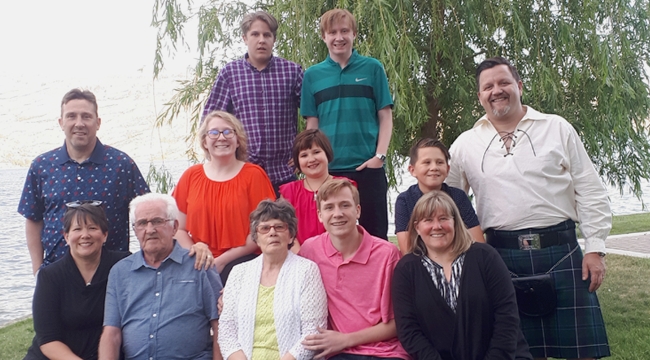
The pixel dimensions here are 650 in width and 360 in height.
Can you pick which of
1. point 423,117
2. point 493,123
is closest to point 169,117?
point 423,117

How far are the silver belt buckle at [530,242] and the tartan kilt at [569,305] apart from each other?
0.9 inches

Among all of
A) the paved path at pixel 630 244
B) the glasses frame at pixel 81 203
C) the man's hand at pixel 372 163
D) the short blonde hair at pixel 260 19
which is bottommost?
the paved path at pixel 630 244

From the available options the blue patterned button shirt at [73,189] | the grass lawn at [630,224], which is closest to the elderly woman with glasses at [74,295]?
the blue patterned button shirt at [73,189]

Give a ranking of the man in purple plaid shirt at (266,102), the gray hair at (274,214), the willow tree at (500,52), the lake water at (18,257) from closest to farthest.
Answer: the gray hair at (274,214) < the man in purple plaid shirt at (266,102) < the willow tree at (500,52) < the lake water at (18,257)

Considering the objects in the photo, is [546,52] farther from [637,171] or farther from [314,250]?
[314,250]

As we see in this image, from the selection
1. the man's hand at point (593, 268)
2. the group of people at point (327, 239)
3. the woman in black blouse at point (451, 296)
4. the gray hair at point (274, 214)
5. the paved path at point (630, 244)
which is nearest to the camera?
the woman in black blouse at point (451, 296)

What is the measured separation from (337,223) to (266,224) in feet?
1.15

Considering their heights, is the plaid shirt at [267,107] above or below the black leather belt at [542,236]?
above

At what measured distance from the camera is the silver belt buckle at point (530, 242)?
11.0 feet

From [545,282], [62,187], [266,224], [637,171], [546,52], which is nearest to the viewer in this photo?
[266,224]

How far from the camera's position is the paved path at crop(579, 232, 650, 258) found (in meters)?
10.1

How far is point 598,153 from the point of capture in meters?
5.96

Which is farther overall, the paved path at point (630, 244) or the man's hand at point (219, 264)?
the paved path at point (630, 244)

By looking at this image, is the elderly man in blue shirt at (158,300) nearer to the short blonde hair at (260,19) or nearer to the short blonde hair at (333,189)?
the short blonde hair at (333,189)
